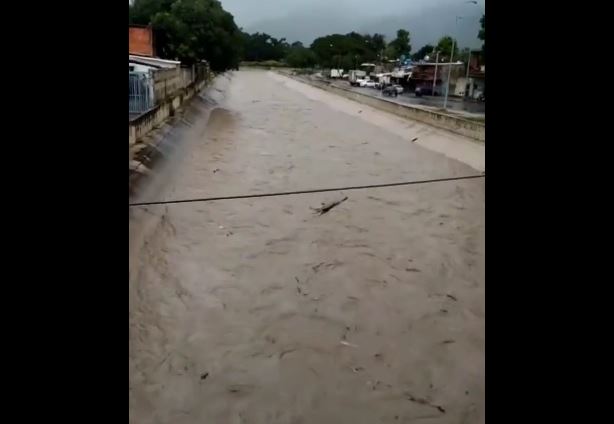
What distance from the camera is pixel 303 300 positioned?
3.83 meters

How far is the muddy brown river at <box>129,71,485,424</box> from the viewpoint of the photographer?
2.74 m

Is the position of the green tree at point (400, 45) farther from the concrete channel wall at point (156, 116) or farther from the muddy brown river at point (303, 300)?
the muddy brown river at point (303, 300)

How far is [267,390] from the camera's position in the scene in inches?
110

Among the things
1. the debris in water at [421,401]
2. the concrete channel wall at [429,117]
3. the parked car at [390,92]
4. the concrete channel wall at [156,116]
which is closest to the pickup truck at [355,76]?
the concrete channel wall at [429,117]

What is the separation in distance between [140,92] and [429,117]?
6.11 meters

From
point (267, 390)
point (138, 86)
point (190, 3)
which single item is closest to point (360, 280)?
point (267, 390)

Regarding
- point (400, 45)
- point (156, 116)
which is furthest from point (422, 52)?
point (156, 116)

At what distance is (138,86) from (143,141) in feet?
3.21

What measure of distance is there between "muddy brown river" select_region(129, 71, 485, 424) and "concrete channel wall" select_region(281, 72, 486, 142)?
1181mm

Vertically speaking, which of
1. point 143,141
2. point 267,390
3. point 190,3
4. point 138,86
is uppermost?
point 190,3

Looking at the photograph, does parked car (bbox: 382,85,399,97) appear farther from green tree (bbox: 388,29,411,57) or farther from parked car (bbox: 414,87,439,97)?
green tree (bbox: 388,29,411,57)

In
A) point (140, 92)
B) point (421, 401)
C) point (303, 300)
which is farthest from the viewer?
point (140, 92)

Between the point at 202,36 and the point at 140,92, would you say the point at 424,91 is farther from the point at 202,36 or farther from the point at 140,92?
the point at 140,92
